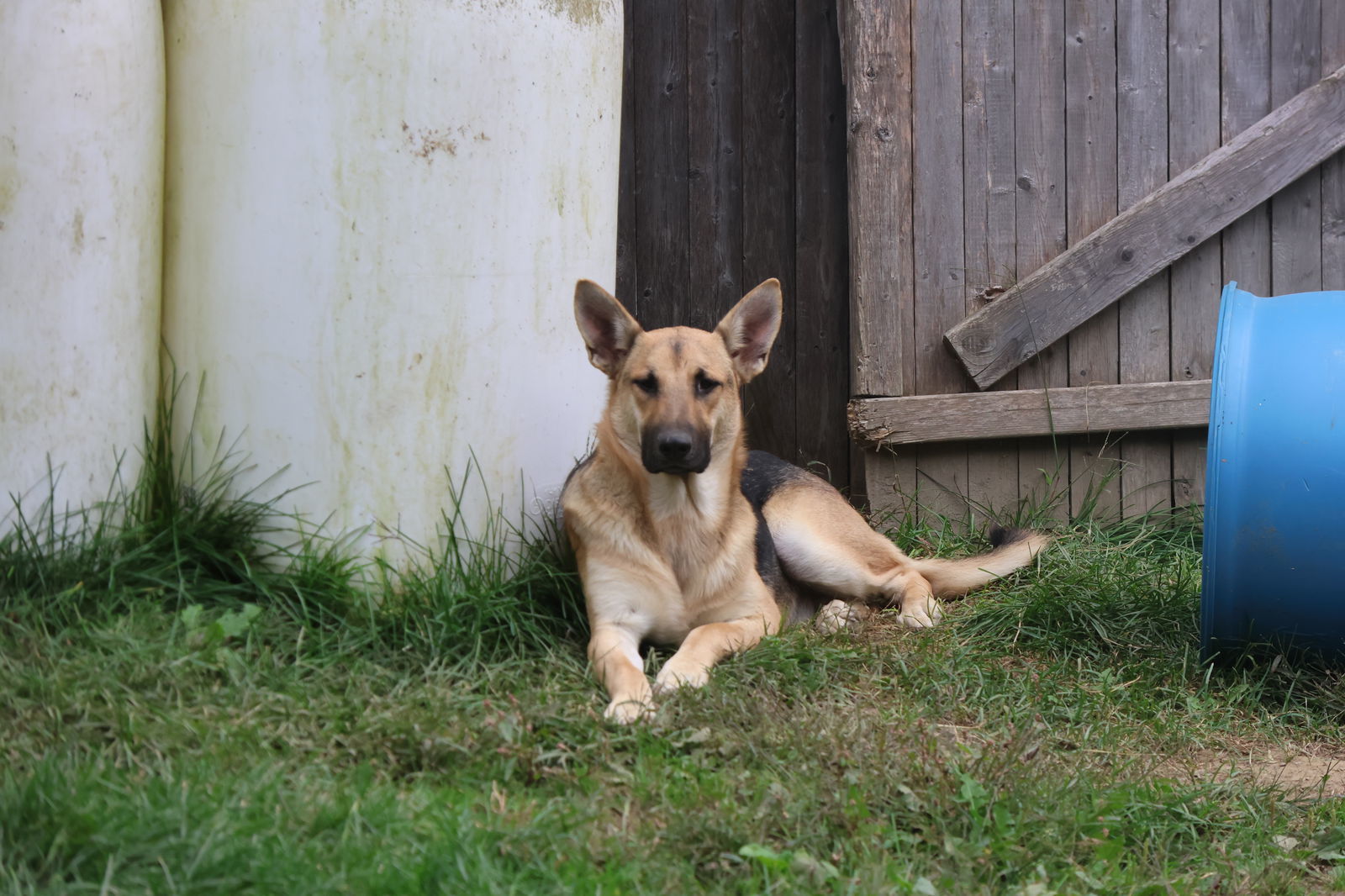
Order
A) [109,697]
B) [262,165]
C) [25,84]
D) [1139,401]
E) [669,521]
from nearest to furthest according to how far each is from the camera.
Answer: [109,697]
[25,84]
[262,165]
[669,521]
[1139,401]

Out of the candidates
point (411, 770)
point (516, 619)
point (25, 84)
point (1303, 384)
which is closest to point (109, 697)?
point (411, 770)

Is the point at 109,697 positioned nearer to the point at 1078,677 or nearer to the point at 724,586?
the point at 724,586

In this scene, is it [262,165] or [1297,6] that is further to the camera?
[1297,6]

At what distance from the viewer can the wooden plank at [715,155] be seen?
5859 millimetres

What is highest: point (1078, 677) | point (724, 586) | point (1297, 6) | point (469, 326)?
point (1297, 6)

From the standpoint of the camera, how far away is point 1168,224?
5328mm

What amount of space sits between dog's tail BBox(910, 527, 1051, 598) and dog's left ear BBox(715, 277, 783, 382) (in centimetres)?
119

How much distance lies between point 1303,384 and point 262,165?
342 cm

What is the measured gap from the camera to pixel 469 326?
3.82 meters

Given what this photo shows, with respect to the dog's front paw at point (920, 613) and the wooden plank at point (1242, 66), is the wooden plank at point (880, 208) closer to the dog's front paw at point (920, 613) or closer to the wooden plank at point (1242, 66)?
the dog's front paw at point (920, 613)

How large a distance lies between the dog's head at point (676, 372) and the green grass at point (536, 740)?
64 cm

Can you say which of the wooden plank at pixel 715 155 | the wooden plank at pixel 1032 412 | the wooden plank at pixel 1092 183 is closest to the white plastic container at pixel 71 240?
the wooden plank at pixel 715 155

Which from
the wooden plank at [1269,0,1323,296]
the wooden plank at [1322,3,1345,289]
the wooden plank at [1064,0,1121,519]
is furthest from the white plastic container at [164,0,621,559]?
the wooden plank at [1322,3,1345,289]

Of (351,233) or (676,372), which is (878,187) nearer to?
(676,372)
